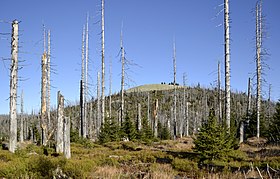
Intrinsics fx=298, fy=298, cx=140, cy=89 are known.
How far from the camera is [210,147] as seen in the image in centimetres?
1200

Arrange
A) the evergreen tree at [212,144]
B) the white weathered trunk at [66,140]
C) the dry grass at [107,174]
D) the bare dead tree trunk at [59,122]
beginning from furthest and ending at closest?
1. the bare dead tree trunk at [59,122]
2. the white weathered trunk at [66,140]
3. the evergreen tree at [212,144]
4. the dry grass at [107,174]

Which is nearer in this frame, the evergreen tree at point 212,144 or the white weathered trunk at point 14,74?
the evergreen tree at point 212,144

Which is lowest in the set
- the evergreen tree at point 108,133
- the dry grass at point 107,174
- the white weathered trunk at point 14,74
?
the evergreen tree at point 108,133

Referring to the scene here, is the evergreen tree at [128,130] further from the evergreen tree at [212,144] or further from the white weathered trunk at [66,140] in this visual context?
the evergreen tree at [212,144]

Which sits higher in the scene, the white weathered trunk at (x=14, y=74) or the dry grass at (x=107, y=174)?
the white weathered trunk at (x=14, y=74)

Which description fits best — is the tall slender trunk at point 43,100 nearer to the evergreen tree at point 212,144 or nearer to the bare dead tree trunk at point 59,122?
the bare dead tree trunk at point 59,122

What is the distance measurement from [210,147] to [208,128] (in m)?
0.80

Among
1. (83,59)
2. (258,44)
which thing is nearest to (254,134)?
(258,44)

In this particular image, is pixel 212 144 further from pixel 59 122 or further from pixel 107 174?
pixel 59 122

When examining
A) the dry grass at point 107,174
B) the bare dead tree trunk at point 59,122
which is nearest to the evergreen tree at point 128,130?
the bare dead tree trunk at point 59,122

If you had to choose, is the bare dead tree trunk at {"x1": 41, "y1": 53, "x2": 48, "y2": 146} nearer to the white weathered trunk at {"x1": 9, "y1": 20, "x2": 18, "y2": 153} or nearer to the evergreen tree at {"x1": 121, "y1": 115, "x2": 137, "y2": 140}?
the white weathered trunk at {"x1": 9, "y1": 20, "x2": 18, "y2": 153}

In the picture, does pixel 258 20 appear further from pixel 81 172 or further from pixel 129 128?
pixel 81 172

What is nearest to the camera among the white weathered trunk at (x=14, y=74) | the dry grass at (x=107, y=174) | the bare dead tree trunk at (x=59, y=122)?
the dry grass at (x=107, y=174)

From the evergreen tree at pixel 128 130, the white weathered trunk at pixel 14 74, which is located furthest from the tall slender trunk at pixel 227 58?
the evergreen tree at pixel 128 130
